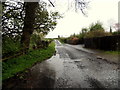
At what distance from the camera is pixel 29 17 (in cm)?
1046

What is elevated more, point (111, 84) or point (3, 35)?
point (3, 35)

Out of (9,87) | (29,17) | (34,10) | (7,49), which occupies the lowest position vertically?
(9,87)

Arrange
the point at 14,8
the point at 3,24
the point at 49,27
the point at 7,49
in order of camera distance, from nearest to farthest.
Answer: the point at 7,49
the point at 3,24
the point at 14,8
the point at 49,27

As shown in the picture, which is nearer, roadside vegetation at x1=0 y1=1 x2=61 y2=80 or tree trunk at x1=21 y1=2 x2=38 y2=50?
roadside vegetation at x1=0 y1=1 x2=61 y2=80

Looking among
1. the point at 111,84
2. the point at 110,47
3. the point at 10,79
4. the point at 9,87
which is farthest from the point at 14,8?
the point at 110,47

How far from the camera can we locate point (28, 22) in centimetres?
1047

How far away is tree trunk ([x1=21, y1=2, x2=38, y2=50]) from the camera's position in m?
10.4

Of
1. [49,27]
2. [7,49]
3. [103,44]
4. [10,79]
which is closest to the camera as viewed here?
[10,79]

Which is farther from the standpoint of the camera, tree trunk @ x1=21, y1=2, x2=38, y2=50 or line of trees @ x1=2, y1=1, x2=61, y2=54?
tree trunk @ x1=21, y1=2, x2=38, y2=50

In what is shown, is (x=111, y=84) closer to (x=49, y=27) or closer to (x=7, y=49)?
(x=7, y=49)

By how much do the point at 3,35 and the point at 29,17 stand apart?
3293mm

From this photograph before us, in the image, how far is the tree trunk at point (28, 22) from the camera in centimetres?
1035

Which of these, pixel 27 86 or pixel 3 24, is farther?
pixel 3 24

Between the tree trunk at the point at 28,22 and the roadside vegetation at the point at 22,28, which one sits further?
the tree trunk at the point at 28,22
